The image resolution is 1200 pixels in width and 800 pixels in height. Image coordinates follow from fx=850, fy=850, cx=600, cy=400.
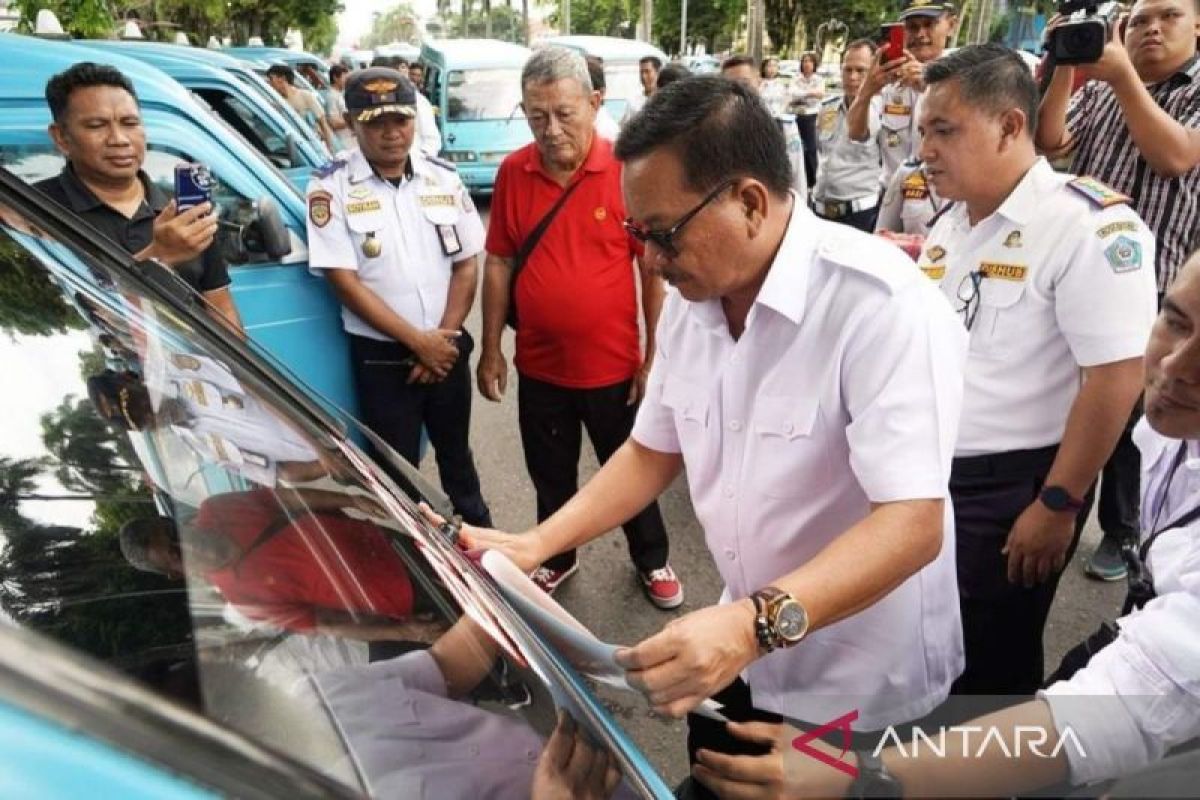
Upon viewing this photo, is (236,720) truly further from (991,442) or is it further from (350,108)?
(350,108)

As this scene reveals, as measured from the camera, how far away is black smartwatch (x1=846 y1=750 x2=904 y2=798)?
2.02 feet

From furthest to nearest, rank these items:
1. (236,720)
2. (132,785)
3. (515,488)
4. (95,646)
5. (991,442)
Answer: (515,488) → (991,442) → (95,646) → (236,720) → (132,785)

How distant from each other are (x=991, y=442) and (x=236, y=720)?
1.57 m

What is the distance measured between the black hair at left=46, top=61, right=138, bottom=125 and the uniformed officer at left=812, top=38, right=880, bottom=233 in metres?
3.49

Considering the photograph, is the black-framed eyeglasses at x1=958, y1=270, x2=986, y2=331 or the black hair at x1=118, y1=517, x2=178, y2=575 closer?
the black hair at x1=118, y1=517, x2=178, y2=575

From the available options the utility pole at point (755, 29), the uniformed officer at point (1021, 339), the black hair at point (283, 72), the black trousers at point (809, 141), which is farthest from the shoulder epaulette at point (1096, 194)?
the utility pole at point (755, 29)

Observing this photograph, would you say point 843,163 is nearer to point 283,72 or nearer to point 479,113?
point 283,72

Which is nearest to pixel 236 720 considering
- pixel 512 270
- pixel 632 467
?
pixel 632 467

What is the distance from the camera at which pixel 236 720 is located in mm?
741

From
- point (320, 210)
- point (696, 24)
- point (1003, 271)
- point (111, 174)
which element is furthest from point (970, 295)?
point (696, 24)

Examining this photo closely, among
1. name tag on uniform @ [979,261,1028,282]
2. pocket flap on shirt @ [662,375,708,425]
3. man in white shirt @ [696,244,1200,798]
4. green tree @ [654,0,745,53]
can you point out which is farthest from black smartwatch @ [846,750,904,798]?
green tree @ [654,0,745,53]

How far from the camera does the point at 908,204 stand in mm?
3068

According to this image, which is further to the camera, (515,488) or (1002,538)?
(515,488)

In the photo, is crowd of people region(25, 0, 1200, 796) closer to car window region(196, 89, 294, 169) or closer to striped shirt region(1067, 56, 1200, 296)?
striped shirt region(1067, 56, 1200, 296)
